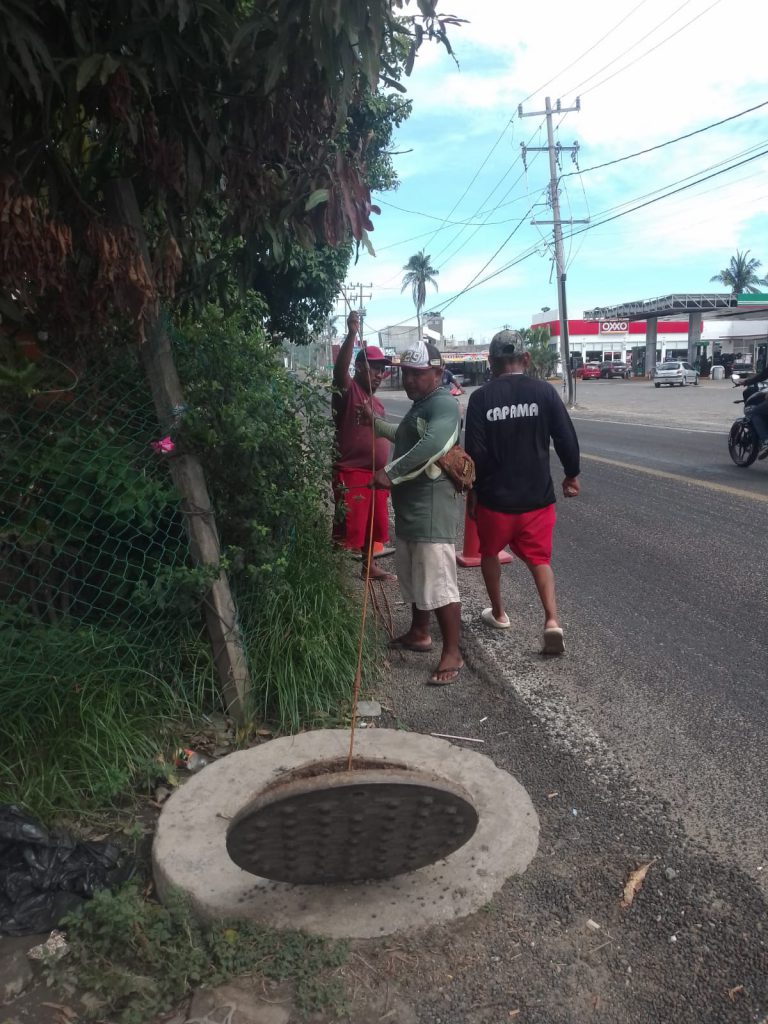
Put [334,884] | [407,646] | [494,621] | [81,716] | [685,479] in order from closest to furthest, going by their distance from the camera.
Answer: [334,884], [81,716], [407,646], [494,621], [685,479]

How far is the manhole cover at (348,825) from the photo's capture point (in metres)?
2.30

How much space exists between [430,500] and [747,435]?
8482 mm

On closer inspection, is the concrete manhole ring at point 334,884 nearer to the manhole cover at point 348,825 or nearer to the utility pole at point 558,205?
the manhole cover at point 348,825

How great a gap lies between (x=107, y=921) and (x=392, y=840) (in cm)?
90

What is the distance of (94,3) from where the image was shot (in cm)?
317

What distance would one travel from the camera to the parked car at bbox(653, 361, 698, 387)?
1901 inches

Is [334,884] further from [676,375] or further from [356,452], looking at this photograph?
[676,375]

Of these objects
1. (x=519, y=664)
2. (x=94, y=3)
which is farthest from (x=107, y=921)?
(x=94, y=3)

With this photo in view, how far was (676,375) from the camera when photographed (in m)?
48.2

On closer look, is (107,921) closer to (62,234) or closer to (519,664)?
(62,234)

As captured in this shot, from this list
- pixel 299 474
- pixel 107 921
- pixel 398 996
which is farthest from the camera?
pixel 299 474

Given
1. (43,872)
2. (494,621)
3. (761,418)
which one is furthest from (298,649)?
(761,418)

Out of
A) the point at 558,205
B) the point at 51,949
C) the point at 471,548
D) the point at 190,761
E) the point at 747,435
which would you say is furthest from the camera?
the point at 558,205

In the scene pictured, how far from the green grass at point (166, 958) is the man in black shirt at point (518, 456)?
101 inches
